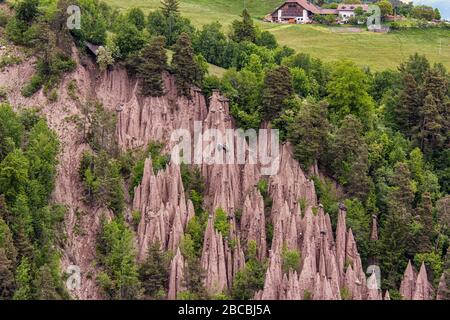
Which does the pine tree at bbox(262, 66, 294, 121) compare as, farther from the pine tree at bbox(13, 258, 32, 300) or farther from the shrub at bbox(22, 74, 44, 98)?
the pine tree at bbox(13, 258, 32, 300)

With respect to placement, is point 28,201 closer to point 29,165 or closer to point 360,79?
point 29,165

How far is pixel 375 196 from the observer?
214 feet

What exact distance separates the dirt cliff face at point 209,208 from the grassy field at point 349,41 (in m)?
39.4

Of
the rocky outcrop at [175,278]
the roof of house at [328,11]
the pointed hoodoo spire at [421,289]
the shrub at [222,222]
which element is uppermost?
the roof of house at [328,11]

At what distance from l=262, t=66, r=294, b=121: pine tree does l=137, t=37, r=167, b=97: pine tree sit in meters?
9.20

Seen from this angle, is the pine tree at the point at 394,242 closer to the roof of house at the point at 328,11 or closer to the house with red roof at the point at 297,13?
the house with red roof at the point at 297,13

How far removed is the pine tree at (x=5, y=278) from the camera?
49706 millimetres

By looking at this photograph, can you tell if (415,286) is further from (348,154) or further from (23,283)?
(23,283)

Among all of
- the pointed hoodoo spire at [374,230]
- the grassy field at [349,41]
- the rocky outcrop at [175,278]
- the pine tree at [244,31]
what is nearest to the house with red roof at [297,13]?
the grassy field at [349,41]

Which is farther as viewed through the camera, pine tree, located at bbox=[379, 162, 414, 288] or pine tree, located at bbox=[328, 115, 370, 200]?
pine tree, located at bbox=[328, 115, 370, 200]

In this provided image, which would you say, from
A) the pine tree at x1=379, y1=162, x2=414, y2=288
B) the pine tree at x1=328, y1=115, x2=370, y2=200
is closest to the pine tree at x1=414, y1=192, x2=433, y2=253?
the pine tree at x1=379, y1=162, x2=414, y2=288

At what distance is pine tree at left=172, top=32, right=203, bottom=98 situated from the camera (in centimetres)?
6769
